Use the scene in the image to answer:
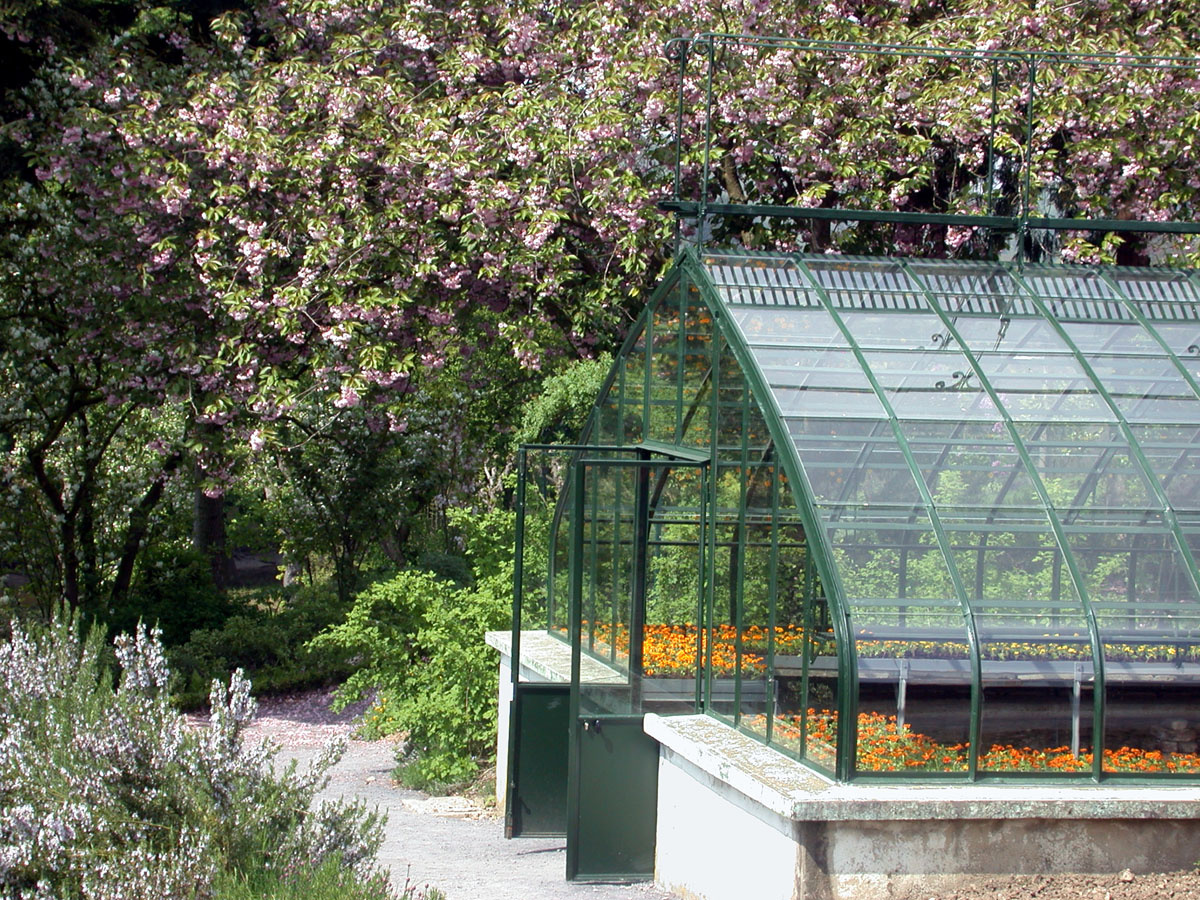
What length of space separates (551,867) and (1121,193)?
7953 mm

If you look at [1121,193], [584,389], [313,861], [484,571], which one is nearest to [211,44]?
[584,389]

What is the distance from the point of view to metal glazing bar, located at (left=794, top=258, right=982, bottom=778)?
600 cm

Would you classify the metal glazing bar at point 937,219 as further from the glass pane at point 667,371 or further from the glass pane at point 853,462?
the glass pane at point 853,462

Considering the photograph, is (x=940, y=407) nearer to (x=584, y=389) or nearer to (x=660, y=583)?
(x=660, y=583)

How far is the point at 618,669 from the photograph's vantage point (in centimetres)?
888

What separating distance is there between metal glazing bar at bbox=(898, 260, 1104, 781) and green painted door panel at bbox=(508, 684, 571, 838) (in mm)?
3379

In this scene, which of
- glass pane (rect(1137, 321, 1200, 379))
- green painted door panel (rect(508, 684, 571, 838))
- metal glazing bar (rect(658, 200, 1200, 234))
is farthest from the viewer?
green painted door panel (rect(508, 684, 571, 838))

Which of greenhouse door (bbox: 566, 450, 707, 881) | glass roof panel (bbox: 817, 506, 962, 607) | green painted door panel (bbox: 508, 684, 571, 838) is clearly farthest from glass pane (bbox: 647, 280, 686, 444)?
glass roof panel (bbox: 817, 506, 962, 607)

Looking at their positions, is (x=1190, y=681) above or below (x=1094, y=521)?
below

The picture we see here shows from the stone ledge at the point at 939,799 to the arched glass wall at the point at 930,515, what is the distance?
122 mm

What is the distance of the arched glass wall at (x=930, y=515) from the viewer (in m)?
6.07

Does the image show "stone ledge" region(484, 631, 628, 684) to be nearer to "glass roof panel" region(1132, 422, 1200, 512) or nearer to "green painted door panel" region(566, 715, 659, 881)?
"green painted door panel" region(566, 715, 659, 881)

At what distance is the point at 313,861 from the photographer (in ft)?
17.6

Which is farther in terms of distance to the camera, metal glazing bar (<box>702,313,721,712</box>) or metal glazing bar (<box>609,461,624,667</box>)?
metal glazing bar (<box>609,461,624,667</box>)
